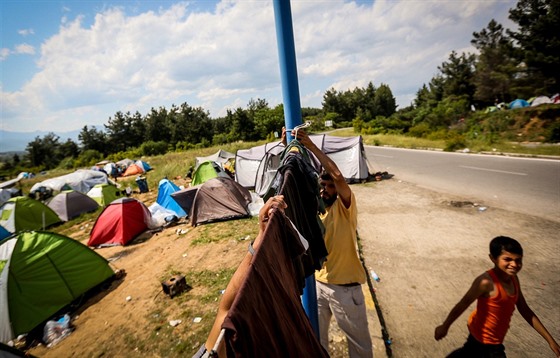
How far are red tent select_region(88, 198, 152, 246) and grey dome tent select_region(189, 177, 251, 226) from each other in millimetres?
2195

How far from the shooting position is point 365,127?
4081 centimetres

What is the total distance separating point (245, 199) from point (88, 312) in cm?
585

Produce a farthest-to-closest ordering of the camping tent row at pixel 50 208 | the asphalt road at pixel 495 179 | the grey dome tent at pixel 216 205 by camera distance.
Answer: the camping tent row at pixel 50 208, the grey dome tent at pixel 216 205, the asphalt road at pixel 495 179

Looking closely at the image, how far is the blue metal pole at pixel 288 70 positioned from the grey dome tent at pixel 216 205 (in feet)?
24.9

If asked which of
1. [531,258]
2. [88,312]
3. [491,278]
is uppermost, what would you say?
[491,278]

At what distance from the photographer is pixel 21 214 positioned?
1130 centimetres

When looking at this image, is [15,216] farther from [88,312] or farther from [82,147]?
[82,147]

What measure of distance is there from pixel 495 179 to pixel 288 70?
11.2m

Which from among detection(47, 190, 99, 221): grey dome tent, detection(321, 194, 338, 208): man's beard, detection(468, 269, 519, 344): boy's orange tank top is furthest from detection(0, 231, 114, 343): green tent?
detection(47, 190, 99, 221): grey dome tent

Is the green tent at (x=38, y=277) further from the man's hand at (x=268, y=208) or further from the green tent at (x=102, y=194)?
the green tent at (x=102, y=194)

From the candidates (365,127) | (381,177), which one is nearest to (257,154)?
(381,177)

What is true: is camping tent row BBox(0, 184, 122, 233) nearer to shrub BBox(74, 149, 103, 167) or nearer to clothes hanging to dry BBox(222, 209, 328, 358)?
clothes hanging to dry BBox(222, 209, 328, 358)

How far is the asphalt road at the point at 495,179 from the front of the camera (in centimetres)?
713

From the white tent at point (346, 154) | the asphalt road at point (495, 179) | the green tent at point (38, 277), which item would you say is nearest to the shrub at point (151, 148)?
the white tent at point (346, 154)
